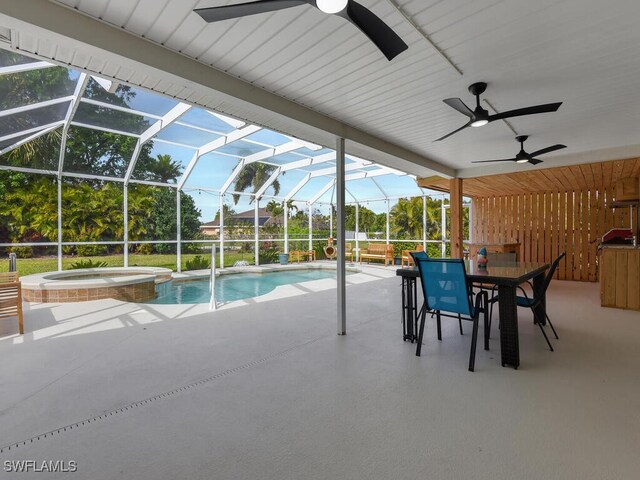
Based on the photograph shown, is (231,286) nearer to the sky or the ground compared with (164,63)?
nearer to the ground

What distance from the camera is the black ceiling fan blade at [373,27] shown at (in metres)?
1.53

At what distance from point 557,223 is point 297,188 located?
794 cm

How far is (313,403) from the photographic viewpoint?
2189 mm

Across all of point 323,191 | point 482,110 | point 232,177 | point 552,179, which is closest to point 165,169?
point 232,177

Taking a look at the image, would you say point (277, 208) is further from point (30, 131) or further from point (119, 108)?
point (30, 131)

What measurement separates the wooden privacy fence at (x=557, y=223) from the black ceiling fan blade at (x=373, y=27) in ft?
26.9

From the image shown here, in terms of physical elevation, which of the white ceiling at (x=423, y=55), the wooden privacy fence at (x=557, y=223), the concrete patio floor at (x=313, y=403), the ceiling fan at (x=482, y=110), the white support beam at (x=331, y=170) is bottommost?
the concrete patio floor at (x=313, y=403)

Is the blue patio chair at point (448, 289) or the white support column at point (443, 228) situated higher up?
the white support column at point (443, 228)

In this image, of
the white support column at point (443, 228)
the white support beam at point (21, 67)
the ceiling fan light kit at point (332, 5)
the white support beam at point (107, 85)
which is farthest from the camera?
the white support column at point (443, 228)

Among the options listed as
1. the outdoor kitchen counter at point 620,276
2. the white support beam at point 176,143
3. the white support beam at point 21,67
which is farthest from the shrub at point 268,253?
the outdoor kitchen counter at point 620,276

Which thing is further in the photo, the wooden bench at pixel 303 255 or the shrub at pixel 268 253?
the wooden bench at pixel 303 255

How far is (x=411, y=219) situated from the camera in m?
11.3

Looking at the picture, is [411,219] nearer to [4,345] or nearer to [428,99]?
[428,99]

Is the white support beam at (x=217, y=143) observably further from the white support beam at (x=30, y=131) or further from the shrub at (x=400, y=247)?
the shrub at (x=400, y=247)
